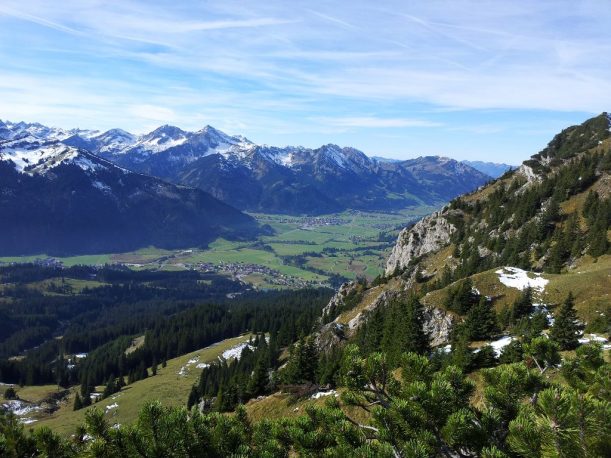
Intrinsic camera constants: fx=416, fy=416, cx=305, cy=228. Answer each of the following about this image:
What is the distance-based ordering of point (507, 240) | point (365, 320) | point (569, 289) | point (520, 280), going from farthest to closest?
point (507, 240) < point (365, 320) < point (520, 280) < point (569, 289)

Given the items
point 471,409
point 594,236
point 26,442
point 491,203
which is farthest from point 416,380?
point 491,203

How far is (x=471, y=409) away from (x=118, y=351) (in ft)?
688

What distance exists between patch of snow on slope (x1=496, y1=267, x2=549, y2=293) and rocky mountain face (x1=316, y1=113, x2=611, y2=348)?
16 cm

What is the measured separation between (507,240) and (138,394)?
11415cm

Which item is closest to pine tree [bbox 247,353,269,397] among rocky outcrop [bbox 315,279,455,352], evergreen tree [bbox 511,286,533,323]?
rocky outcrop [bbox 315,279,455,352]

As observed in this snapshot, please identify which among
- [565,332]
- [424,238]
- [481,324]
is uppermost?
[424,238]

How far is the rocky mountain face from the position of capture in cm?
7150

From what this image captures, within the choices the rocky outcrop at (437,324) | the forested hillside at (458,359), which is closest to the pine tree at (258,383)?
the forested hillside at (458,359)

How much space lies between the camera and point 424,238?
153125 millimetres

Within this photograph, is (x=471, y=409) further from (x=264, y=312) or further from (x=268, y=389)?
(x=264, y=312)

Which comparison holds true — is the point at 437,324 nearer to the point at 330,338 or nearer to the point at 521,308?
the point at 521,308

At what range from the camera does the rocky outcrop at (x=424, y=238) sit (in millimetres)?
144250

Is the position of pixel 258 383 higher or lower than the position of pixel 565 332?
lower

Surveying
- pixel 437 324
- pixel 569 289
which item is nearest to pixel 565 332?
pixel 569 289
